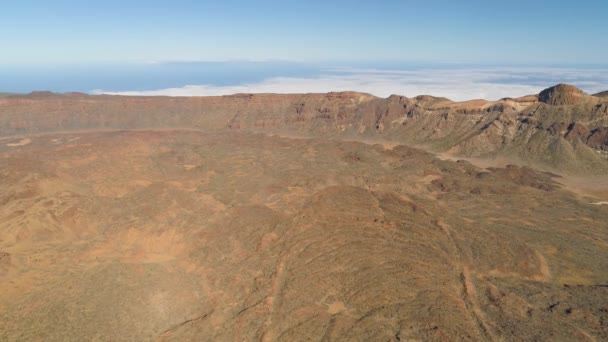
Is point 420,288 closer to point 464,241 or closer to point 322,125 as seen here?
point 464,241

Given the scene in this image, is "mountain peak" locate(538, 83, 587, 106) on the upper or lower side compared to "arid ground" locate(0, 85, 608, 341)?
upper

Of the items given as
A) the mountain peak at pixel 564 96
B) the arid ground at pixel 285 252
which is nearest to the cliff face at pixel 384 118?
the mountain peak at pixel 564 96

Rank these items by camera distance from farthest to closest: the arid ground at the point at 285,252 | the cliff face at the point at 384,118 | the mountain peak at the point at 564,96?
the mountain peak at the point at 564,96
the cliff face at the point at 384,118
the arid ground at the point at 285,252

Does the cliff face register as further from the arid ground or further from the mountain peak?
the arid ground

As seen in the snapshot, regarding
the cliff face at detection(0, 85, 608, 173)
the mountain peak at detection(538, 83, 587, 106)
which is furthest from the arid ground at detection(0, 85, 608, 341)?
the mountain peak at detection(538, 83, 587, 106)

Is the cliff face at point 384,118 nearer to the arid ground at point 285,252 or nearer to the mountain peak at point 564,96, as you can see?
the mountain peak at point 564,96

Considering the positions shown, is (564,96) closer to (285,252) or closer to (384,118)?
(384,118)
